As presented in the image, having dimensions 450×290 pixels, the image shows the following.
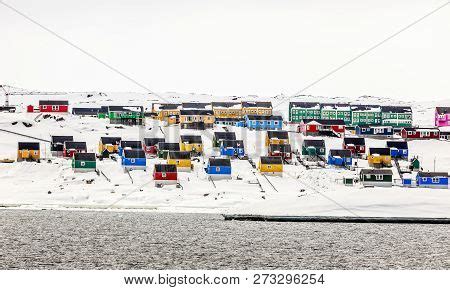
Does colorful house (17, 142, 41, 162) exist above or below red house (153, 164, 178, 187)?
above

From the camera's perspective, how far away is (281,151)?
66.8m

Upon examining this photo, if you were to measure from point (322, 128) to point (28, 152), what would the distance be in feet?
141

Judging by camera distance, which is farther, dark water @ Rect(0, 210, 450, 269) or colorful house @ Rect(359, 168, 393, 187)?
colorful house @ Rect(359, 168, 393, 187)

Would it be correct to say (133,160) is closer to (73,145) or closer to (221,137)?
(73,145)

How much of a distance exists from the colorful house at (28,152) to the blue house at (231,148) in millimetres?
18967

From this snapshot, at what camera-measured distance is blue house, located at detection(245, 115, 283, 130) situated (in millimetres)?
90250

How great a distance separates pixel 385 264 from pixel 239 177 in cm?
3925

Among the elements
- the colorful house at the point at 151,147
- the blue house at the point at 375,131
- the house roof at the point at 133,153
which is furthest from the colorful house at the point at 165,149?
the blue house at the point at 375,131

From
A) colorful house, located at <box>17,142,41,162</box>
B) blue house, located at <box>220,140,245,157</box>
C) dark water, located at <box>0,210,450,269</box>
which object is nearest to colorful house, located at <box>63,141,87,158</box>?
colorful house, located at <box>17,142,41,162</box>

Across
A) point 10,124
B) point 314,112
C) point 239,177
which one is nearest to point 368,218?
point 239,177

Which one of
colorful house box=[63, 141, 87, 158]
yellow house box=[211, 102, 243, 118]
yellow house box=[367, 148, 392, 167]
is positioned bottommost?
yellow house box=[367, 148, 392, 167]

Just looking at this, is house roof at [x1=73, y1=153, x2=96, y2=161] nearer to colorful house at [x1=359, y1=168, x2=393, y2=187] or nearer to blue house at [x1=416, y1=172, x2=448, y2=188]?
colorful house at [x1=359, y1=168, x2=393, y2=187]

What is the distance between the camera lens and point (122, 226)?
23.8 m

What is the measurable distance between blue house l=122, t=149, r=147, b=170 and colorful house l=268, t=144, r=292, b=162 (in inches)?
579
